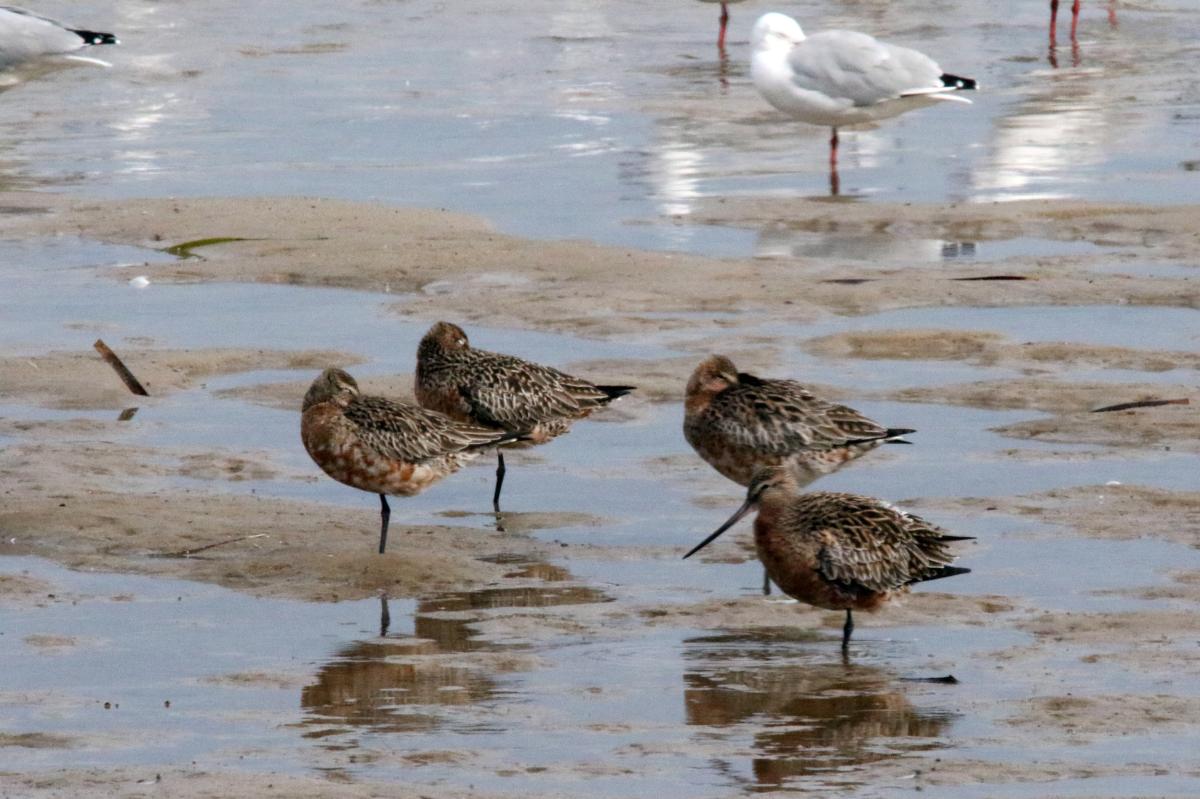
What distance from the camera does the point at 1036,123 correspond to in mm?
22234

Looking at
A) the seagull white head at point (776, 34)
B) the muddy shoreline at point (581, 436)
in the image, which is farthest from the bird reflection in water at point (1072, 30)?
the muddy shoreline at point (581, 436)

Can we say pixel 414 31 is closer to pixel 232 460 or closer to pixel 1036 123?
pixel 1036 123

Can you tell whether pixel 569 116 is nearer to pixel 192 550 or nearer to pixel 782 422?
pixel 782 422

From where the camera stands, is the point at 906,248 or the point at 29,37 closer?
the point at 906,248

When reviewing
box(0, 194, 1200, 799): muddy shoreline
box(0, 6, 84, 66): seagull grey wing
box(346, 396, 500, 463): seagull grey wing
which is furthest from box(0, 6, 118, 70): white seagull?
box(346, 396, 500, 463): seagull grey wing

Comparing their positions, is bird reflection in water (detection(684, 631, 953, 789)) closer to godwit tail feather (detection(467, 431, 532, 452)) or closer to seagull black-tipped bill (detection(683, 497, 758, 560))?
seagull black-tipped bill (detection(683, 497, 758, 560))

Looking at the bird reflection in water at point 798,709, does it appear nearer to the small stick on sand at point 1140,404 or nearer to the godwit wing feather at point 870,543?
the godwit wing feather at point 870,543

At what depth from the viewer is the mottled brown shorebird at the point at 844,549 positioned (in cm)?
870

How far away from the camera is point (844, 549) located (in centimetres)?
868

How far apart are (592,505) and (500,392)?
83cm

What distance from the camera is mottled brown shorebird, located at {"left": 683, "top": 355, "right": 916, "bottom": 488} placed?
403 inches

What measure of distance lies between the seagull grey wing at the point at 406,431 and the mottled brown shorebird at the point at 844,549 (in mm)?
1702

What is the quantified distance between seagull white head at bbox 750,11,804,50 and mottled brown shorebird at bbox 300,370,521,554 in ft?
36.7

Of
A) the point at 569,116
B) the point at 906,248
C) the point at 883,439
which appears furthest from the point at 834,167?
the point at 883,439
